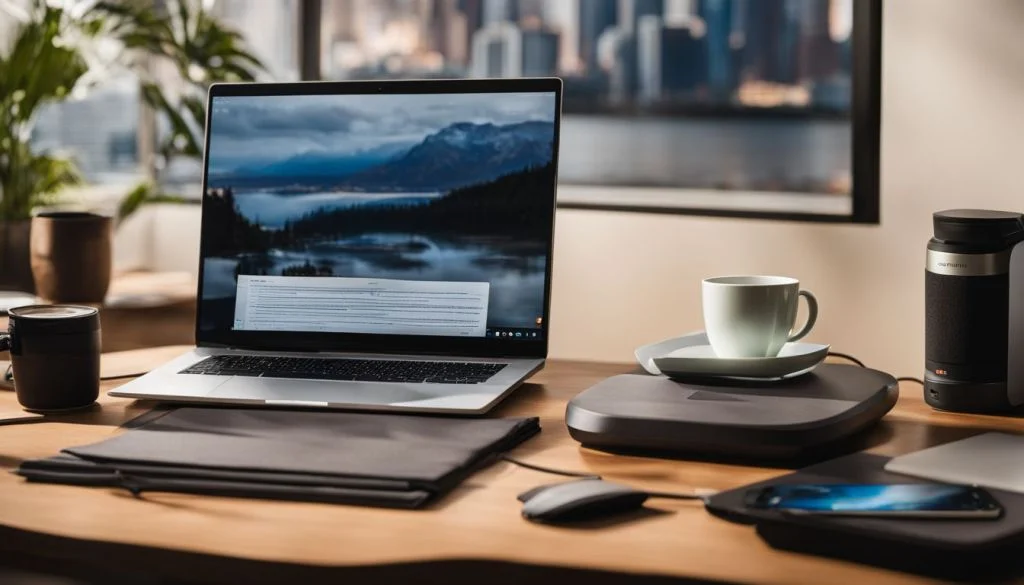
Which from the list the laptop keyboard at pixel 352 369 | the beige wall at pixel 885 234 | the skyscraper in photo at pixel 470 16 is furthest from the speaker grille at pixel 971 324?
the skyscraper in photo at pixel 470 16

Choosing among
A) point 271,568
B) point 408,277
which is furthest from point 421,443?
point 408,277

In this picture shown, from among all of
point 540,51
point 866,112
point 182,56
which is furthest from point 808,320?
point 540,51

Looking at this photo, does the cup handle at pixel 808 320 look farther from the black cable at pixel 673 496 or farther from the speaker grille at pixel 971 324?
the black cable at pixel 673 496

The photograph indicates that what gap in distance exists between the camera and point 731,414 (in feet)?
3.50

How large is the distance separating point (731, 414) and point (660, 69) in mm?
4807

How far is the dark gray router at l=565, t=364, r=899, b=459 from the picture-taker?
1.02 metres

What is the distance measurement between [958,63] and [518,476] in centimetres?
183

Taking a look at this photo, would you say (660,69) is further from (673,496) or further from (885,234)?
(673,496)

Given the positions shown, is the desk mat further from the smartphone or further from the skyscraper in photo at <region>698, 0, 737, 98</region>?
the skyscraper in photo at <region>698, 0, 737, 98</region>

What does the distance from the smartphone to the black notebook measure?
0.89ft

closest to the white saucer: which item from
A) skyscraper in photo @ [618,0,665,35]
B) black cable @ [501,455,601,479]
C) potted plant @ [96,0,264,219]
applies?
black cable @ [501,455,601,479]

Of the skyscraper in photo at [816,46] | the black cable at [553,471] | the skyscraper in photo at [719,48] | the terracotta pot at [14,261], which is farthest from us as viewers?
the skyscraper in photo at [719,48]

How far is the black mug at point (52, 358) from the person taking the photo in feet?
4.05

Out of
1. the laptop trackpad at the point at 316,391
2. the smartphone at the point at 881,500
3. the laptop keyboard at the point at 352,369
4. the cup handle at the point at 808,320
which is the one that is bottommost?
the smartphone at the point at 881,500
